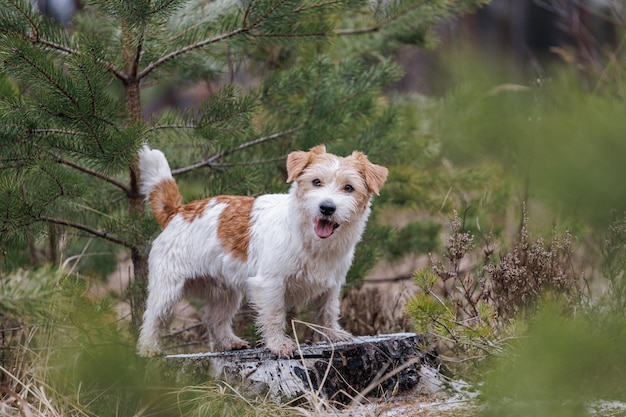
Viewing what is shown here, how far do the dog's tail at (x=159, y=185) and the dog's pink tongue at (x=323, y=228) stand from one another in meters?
1.12

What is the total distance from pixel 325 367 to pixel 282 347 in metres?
0.25

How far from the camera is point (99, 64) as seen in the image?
3.72 meters

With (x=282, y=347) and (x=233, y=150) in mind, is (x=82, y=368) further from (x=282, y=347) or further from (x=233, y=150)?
(x=233, y=150)

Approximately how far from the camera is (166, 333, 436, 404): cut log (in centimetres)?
361

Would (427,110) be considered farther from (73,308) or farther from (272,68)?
(73,308)

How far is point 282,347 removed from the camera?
3758 millimetres

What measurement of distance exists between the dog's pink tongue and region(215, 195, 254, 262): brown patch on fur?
1.96 feet

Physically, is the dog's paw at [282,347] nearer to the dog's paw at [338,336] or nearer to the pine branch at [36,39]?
the dog's paw at [338,336]

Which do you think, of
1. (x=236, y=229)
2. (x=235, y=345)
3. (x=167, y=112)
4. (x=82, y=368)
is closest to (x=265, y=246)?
(x=236, y=229)

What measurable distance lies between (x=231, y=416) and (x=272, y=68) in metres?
3.44

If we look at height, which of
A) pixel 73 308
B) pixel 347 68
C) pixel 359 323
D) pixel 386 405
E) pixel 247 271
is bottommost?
pixel 359 323

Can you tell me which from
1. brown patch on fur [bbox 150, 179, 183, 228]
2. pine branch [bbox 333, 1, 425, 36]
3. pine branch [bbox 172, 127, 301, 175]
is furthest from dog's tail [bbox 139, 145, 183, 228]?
pine branch [bbox 333, 1, 425, 36]

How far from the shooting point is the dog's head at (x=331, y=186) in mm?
3609

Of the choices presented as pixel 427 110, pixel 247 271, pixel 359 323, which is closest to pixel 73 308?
pixel 247 271
